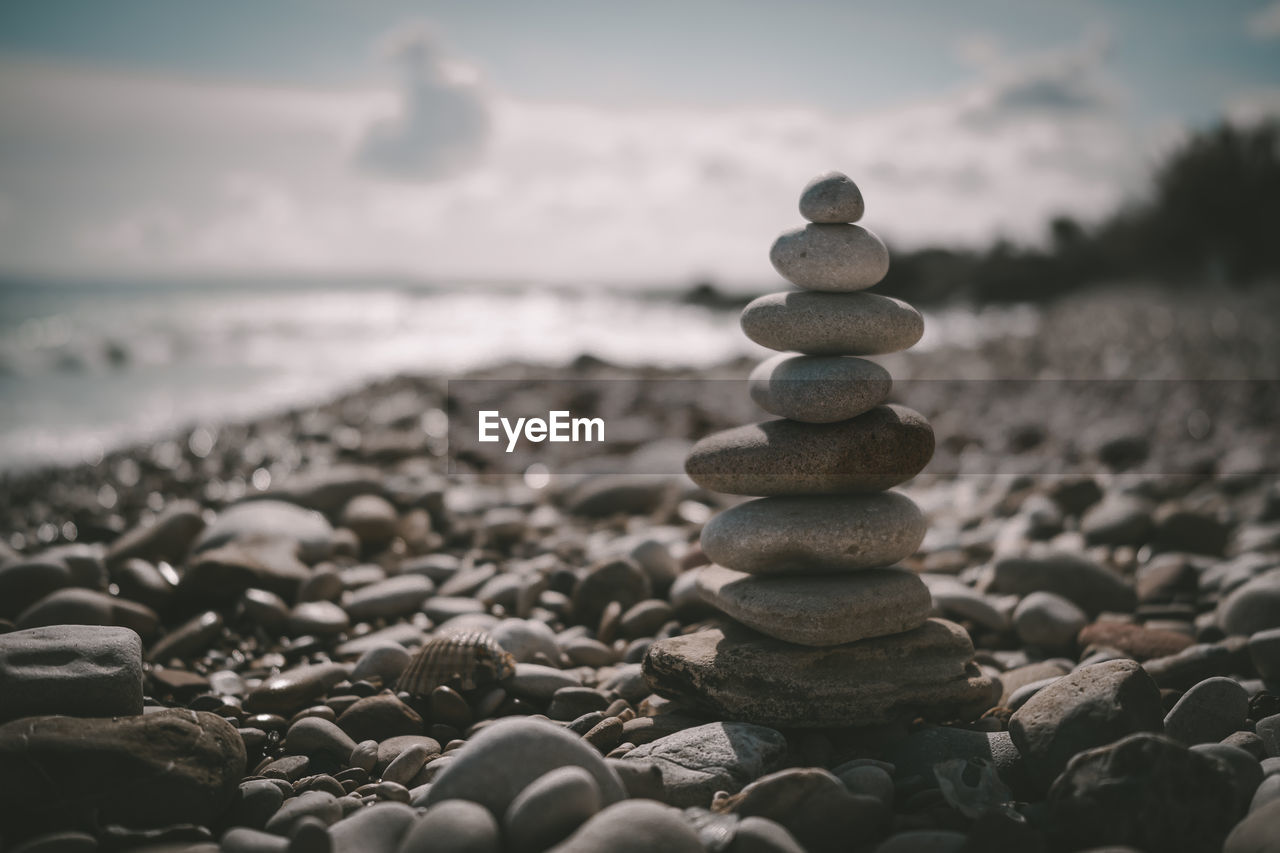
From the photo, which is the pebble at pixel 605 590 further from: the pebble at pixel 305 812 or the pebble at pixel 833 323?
the pebble at pixel 305 812

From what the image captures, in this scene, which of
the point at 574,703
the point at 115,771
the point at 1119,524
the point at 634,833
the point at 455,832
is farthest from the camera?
the point at 1119,524

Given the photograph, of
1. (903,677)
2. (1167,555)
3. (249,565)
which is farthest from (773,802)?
(1167,555)

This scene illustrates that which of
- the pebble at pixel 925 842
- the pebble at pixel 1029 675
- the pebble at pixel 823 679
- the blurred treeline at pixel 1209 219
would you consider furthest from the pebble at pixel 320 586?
the blurred treeline at pixel 1209 219

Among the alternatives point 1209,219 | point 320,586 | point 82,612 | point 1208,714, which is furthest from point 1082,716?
point 1209,219

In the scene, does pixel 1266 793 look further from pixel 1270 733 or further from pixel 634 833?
pixel 634 833

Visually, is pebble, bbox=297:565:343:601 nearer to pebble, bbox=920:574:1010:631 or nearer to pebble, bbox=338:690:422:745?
pebble, bbox=338:690:422:745

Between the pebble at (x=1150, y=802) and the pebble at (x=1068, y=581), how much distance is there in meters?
2.46

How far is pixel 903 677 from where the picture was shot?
355 centimetres

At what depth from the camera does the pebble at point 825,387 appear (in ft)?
12.2

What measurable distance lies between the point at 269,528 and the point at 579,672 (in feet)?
8.96

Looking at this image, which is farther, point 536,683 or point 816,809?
point 536,683

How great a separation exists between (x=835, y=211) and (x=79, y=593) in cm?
426

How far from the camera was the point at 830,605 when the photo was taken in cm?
357

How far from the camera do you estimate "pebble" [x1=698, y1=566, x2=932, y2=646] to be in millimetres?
3562
